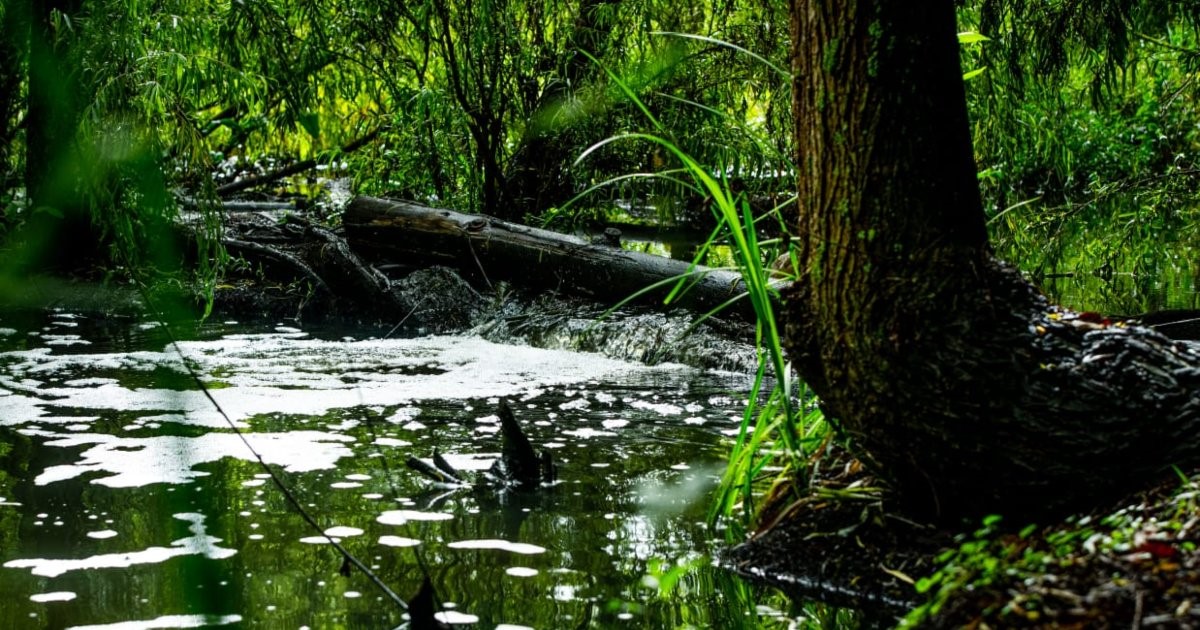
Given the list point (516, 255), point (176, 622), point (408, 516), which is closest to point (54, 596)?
point (176, 622)

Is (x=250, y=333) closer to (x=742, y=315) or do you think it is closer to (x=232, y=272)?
(x=232, y=272)

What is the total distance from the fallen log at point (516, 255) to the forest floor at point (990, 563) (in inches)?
136

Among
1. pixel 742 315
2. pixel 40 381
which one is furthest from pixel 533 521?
pixel 742 315

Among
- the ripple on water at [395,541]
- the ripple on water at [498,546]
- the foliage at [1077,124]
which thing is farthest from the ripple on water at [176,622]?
the foliage at [1077,124]

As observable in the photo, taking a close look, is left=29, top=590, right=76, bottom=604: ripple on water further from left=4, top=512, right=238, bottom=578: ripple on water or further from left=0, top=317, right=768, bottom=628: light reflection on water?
left=4, top=512, right=238, bottom=578: ripple on water

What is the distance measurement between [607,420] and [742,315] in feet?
6.90

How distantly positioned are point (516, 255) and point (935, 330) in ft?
15.5

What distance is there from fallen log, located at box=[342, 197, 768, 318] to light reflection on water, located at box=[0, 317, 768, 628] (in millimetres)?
1022

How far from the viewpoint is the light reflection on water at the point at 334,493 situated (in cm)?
253

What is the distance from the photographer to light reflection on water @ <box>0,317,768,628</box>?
253 cm

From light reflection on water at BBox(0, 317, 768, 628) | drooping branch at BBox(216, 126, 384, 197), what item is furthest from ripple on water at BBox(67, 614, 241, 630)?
drooping branch at BBox(216, 126, 384, 197)

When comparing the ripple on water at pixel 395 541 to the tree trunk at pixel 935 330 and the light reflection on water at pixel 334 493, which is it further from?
the tree trunk at pixel 935 330

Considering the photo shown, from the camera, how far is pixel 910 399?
2527 mm

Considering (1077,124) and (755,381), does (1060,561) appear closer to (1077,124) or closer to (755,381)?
(755,381)
